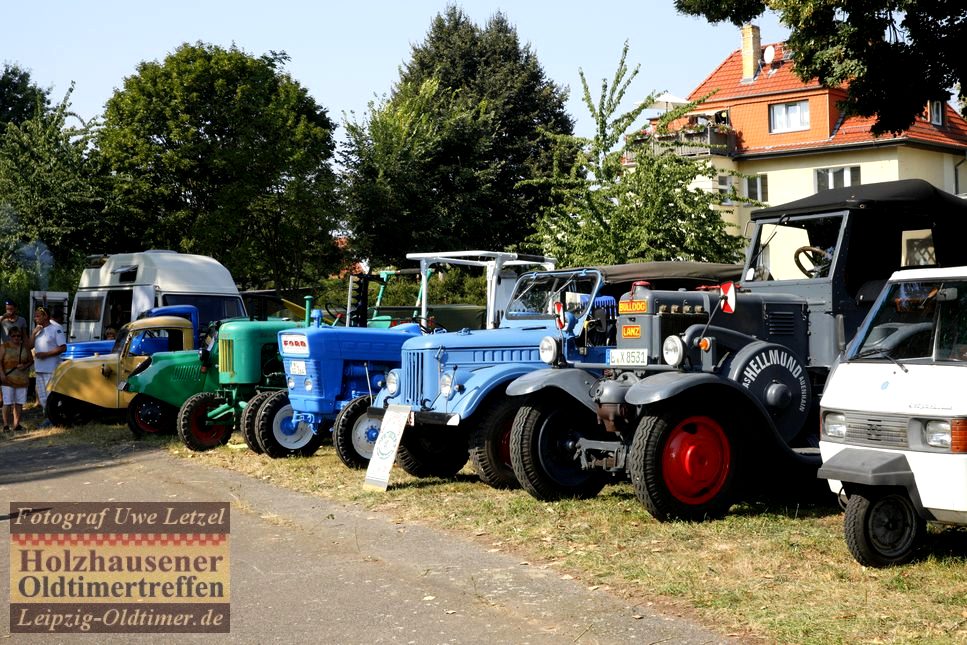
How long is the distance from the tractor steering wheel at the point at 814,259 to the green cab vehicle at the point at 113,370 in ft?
30.2

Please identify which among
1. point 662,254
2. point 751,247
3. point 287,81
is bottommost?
point 751,247

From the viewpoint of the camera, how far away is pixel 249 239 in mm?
30656

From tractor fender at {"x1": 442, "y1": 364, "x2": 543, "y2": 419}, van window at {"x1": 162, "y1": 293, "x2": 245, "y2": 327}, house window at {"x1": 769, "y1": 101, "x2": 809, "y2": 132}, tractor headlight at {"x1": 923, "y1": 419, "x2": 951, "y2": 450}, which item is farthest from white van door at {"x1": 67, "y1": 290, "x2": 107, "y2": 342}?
house window at {"x1": 769, "y1": 101, "x2": 809, "y2": 132}

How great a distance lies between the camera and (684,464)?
7.86 metres

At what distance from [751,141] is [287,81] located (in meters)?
16.4

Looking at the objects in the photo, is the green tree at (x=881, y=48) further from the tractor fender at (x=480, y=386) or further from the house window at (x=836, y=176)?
the house window at (x=836, y=176)

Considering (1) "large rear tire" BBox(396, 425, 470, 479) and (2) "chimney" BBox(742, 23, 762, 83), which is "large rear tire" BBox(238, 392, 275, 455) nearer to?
(1) "large rear tire" BBox(396, 425, 470, 479)

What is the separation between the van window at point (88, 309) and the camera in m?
20.3

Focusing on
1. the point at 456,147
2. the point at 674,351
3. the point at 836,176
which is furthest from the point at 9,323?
the point at 836,176

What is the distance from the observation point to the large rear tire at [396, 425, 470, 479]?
10594mm

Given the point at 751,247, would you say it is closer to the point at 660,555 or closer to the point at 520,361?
the point at 520,361

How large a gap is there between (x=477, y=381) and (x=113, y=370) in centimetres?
777

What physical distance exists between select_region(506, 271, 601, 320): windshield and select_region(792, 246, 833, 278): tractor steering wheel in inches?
82.3

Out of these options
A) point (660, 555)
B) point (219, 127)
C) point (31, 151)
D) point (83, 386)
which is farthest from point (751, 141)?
point (660, 555)
